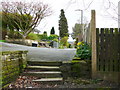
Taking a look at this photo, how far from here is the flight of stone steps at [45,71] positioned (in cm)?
362

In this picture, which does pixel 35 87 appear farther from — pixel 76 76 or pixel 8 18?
pixel 8 18

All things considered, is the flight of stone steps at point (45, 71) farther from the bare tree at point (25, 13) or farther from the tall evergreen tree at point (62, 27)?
the tall evergreen tree at point (62, 27)

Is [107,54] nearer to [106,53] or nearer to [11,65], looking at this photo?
[106,53]

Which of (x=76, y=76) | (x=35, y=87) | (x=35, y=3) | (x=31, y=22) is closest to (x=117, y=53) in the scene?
(x=76, y=76)

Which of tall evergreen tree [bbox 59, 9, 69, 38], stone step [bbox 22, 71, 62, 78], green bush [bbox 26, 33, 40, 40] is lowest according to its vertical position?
stone step [bbox 22, 71, 62, 78]

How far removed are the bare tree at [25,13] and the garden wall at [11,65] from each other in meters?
9.66

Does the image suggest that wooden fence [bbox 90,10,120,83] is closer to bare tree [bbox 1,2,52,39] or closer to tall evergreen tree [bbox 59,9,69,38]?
bare tree [bbox 1,2,52,39]

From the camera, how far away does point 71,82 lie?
3.66 metres

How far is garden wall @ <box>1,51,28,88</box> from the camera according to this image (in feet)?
10.1

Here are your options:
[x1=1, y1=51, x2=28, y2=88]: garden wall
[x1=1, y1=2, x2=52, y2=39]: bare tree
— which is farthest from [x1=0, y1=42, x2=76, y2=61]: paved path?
[x1=1, y1=2, x2=52, y2=39]: bare tree

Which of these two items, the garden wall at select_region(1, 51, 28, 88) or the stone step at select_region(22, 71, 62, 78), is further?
the stone step at select_region(22, 71, 62, 78)

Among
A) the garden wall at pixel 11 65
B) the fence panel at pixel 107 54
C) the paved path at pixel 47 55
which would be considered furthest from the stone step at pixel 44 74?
the fence panel at pixel 107 54

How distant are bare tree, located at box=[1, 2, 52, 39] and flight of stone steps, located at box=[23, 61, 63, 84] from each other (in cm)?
932

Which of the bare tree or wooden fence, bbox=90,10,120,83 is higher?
the bare tree
